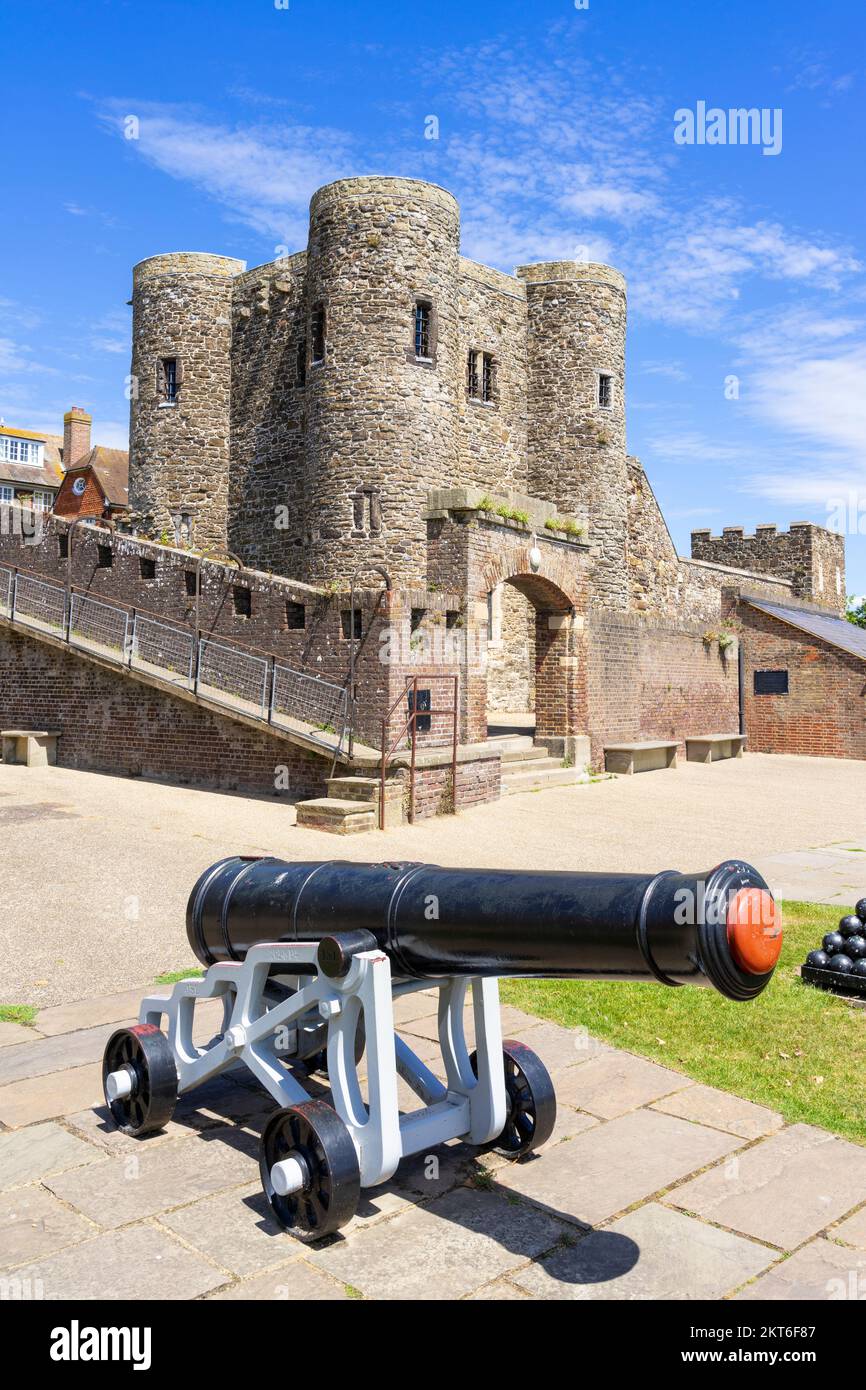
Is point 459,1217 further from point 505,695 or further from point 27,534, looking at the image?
point 505,695

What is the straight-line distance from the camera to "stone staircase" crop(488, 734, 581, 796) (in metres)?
17.5

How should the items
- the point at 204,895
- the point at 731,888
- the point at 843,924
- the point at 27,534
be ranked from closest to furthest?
the point at 731,888
the point at 204,895
the point at 843,924
the point at 27,534

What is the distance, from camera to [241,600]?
1638 cm

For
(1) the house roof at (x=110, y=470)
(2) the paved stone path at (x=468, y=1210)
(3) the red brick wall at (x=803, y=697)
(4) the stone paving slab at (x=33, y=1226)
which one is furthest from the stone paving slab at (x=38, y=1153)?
(1) the house roof at (x=110, y=470)

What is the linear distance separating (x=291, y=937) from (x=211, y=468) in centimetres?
2344

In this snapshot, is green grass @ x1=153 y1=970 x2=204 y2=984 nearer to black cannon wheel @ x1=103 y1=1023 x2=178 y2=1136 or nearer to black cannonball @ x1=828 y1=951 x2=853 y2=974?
black cannon wheel @ x1=103 y1=1023 x2=178 y2=1136

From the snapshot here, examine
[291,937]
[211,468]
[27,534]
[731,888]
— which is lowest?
[291,937]

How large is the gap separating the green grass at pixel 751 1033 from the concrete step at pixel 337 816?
5.76 metres

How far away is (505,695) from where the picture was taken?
1054 inches

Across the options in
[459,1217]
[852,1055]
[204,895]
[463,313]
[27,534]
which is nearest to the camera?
[459,1217]

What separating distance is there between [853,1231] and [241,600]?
45.0ft

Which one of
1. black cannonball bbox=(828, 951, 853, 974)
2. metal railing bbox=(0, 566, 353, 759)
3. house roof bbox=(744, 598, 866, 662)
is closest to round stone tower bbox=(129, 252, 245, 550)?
metal railing bbox=(0, 566, 353, 759)

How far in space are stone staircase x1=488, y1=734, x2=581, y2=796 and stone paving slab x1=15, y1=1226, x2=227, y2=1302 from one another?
521 inches
